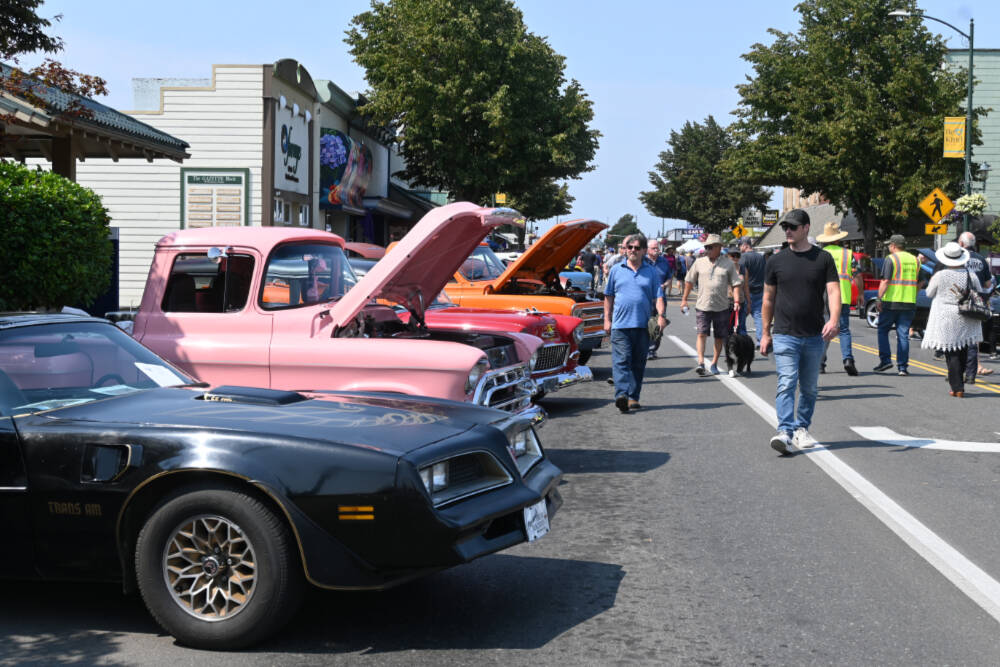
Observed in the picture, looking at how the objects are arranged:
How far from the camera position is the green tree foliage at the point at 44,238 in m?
10.2

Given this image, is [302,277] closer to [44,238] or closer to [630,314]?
[44,238]

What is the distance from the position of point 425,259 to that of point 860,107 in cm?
4415

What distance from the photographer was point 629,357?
11758 mm

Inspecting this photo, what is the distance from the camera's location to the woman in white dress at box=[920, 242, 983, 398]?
13.4 m

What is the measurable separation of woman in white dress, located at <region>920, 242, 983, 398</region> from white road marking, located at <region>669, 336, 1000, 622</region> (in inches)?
180

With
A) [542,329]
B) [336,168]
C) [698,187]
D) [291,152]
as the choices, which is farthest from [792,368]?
[698,187]

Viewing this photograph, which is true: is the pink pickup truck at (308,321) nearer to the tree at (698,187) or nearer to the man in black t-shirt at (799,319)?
the man in black t-shirt at (799,319)

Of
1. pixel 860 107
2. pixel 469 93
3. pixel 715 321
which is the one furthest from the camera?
pixel 860 107

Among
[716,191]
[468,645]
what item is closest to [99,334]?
[468,645]

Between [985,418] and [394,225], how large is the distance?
44349 millimetres

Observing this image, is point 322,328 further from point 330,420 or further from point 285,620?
point 285,620

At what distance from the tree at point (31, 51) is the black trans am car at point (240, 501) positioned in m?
7.29

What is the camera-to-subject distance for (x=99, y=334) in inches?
227

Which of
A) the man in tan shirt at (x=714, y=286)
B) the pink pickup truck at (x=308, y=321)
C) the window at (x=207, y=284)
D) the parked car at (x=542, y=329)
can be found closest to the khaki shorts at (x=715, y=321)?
the man in tan shirt at (x=714, y=286)
